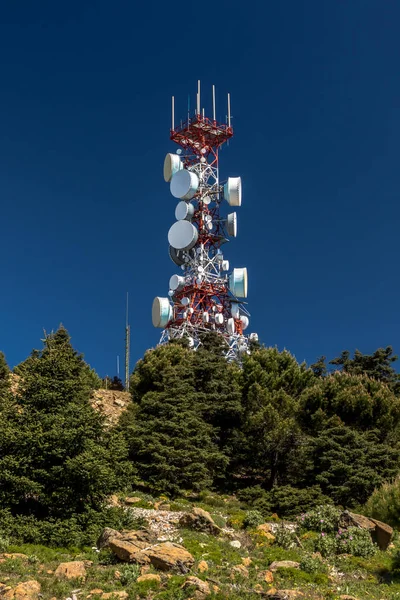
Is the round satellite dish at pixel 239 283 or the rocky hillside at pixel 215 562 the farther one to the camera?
the round satellite dish at pixel 239 283

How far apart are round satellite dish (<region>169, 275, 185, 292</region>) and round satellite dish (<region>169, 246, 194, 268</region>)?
146 centimetres

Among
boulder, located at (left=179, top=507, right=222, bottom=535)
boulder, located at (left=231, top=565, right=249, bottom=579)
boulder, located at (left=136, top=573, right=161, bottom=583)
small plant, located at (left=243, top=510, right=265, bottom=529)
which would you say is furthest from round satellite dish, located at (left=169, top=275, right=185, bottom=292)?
boulder, located at (left=136, top=573, right=161, bottom=583)

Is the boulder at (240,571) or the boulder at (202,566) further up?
the boulder at (202,566)

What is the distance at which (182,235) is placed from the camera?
38562mm

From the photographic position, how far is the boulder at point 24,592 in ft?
34.1

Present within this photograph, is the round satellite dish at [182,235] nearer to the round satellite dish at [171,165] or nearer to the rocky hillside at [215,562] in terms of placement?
the round satellite dish at [171,165]

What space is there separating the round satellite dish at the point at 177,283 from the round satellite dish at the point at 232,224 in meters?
4.50

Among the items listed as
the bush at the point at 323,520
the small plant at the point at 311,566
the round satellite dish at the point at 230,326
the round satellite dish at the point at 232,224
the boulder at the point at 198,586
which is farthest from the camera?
the round satellite dish at the point at 232,224

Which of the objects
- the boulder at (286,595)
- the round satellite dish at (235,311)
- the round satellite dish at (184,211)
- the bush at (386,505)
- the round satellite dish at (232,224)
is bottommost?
the boulder at (286,595)

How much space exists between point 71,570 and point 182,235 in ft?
93.5

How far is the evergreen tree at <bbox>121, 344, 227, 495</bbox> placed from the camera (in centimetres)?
2098

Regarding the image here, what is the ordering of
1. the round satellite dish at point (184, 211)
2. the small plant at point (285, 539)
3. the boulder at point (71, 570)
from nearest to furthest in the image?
1. the boulder at point (71, 570)
2. the small plant at point (285, 539)
3. the round satellite dish at point (184, 211)

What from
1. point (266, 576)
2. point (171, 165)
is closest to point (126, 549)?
point (266, 576)

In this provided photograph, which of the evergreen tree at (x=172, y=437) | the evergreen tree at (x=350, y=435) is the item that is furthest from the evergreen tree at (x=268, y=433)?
the evergreen tree at (x=172, y=437)
